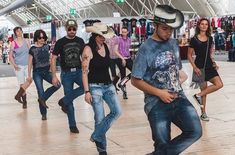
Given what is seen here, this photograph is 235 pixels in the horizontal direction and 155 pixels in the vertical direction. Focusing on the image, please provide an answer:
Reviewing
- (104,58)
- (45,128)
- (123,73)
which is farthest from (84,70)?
(123,73)

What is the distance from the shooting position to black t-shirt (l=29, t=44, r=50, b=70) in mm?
7383

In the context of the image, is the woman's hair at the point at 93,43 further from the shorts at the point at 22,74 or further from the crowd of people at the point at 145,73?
the shorts at the point at 22,74

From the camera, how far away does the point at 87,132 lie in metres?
6.47

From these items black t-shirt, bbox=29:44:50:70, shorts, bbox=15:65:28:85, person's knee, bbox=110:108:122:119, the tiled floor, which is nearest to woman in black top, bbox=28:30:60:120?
black t-shirt, bbox=29:44:50:70

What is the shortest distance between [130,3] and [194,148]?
43.5m

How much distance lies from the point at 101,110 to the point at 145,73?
1450 mm

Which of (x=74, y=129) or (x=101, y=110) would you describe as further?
(x=74, y=129)

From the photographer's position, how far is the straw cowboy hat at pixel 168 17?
354cm

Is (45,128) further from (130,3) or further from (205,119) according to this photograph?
(130,3)

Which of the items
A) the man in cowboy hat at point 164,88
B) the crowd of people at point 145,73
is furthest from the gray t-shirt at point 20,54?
the man in cowboy hat at point 164,88

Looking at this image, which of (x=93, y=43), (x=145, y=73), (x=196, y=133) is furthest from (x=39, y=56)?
(x=196, y=133)

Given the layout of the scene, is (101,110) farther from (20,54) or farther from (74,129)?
(20,54)

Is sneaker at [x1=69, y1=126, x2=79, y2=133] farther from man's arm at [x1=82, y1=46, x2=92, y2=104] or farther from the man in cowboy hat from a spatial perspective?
the man in cowboy hat

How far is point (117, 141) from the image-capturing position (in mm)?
5852
